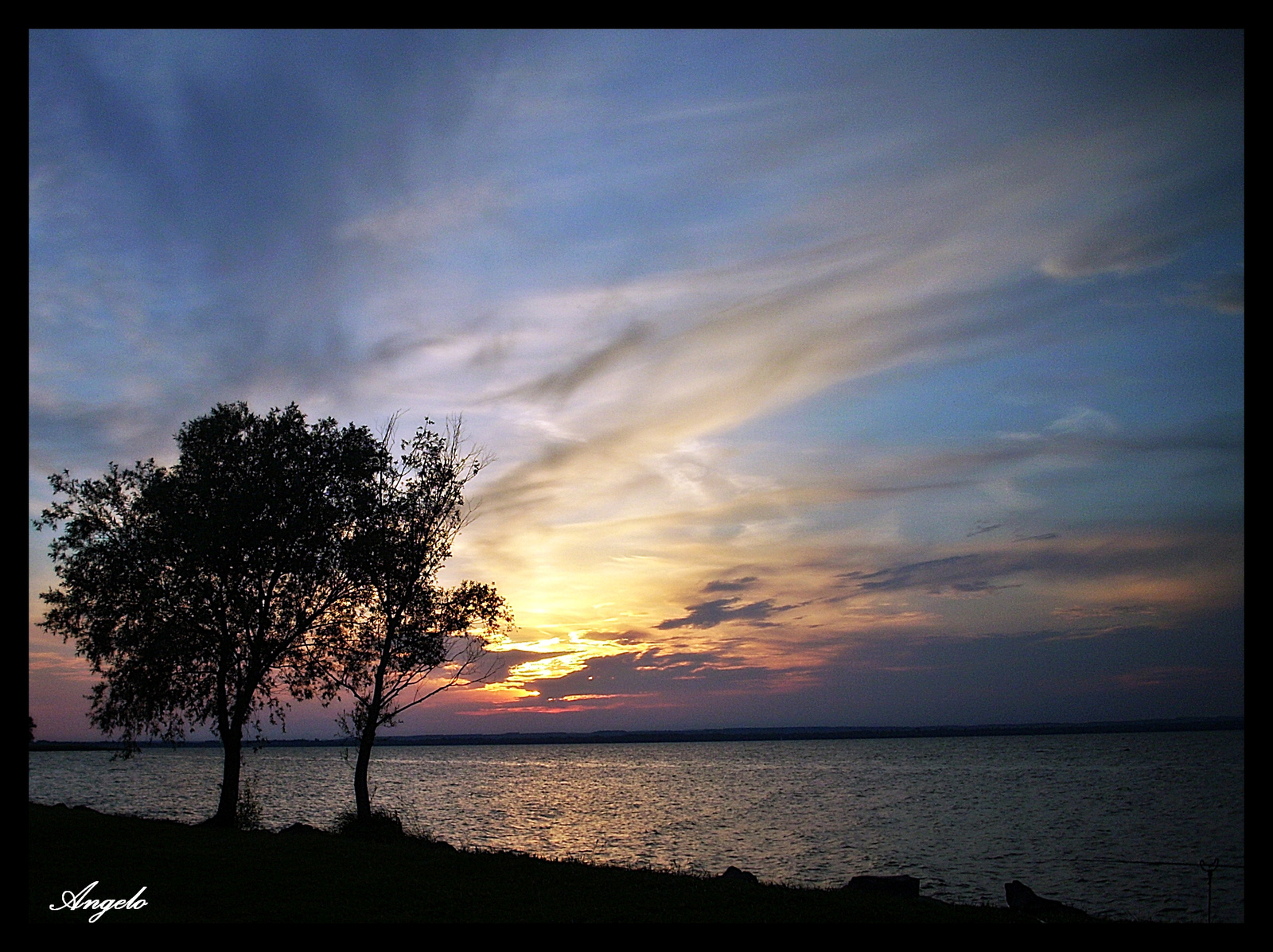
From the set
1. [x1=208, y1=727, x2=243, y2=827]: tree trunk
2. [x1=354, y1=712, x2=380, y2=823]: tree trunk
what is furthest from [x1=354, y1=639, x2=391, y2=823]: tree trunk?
[x1=208, y1=727, x2=243, y2=827]: tree trunk

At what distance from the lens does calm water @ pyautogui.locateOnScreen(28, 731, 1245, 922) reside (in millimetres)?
41250

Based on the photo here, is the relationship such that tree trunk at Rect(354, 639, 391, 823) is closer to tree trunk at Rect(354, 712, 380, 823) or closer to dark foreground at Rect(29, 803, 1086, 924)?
tree trunk at Rect(354, 712, 380, 823)

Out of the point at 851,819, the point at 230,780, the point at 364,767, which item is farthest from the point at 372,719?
the point at 851,819

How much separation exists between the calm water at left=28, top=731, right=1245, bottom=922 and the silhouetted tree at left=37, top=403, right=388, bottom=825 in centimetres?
1283

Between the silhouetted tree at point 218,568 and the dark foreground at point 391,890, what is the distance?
7.50m

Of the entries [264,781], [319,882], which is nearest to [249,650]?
[319,882]

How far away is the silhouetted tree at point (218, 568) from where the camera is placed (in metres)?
33.8

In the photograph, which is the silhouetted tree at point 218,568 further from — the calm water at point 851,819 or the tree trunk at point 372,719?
the calm water at point 851,819

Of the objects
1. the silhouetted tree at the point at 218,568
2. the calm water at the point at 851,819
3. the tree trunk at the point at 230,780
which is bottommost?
the calm water at the point at 851,819

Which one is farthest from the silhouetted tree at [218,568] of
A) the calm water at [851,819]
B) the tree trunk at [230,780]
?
the calm water at [851,819]
